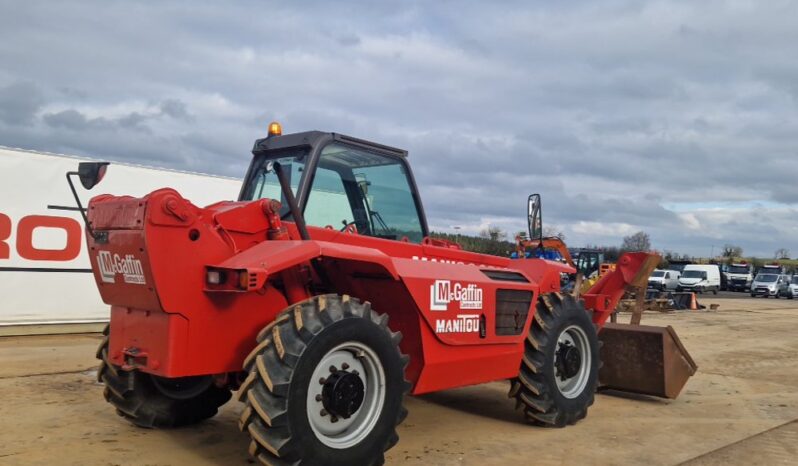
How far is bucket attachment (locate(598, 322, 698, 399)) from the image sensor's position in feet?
24.8

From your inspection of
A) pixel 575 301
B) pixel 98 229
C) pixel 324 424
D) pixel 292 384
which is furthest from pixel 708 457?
pixel 98 229

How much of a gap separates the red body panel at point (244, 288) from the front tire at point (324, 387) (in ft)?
1.23

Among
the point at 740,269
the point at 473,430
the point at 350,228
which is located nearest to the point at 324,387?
the point at 350,228

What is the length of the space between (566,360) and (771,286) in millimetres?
42000

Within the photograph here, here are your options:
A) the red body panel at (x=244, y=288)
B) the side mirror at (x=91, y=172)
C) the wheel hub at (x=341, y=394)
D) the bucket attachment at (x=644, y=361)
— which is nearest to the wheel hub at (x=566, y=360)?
the red body panel at (x=244, y=288)

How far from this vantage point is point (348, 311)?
14.1ft

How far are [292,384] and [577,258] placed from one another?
25463 millimetres

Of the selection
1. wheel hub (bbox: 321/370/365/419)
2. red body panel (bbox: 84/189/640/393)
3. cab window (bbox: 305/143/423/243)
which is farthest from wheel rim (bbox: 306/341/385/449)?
cab window (bbox: 305/143/423/243)

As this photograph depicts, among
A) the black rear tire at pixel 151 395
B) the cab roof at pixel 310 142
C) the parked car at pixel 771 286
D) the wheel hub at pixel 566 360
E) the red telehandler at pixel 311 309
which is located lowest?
the parked car at pixel 771 286

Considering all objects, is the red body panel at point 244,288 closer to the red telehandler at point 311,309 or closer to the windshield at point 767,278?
the red telehandler at point 311,309

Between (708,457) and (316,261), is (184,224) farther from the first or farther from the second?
(708,457)

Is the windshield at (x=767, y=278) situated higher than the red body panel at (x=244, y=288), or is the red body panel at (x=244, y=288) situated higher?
the red body panel at (x=244, y=288)

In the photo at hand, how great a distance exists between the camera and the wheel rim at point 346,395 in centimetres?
423

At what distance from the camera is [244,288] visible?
407 centimetres
